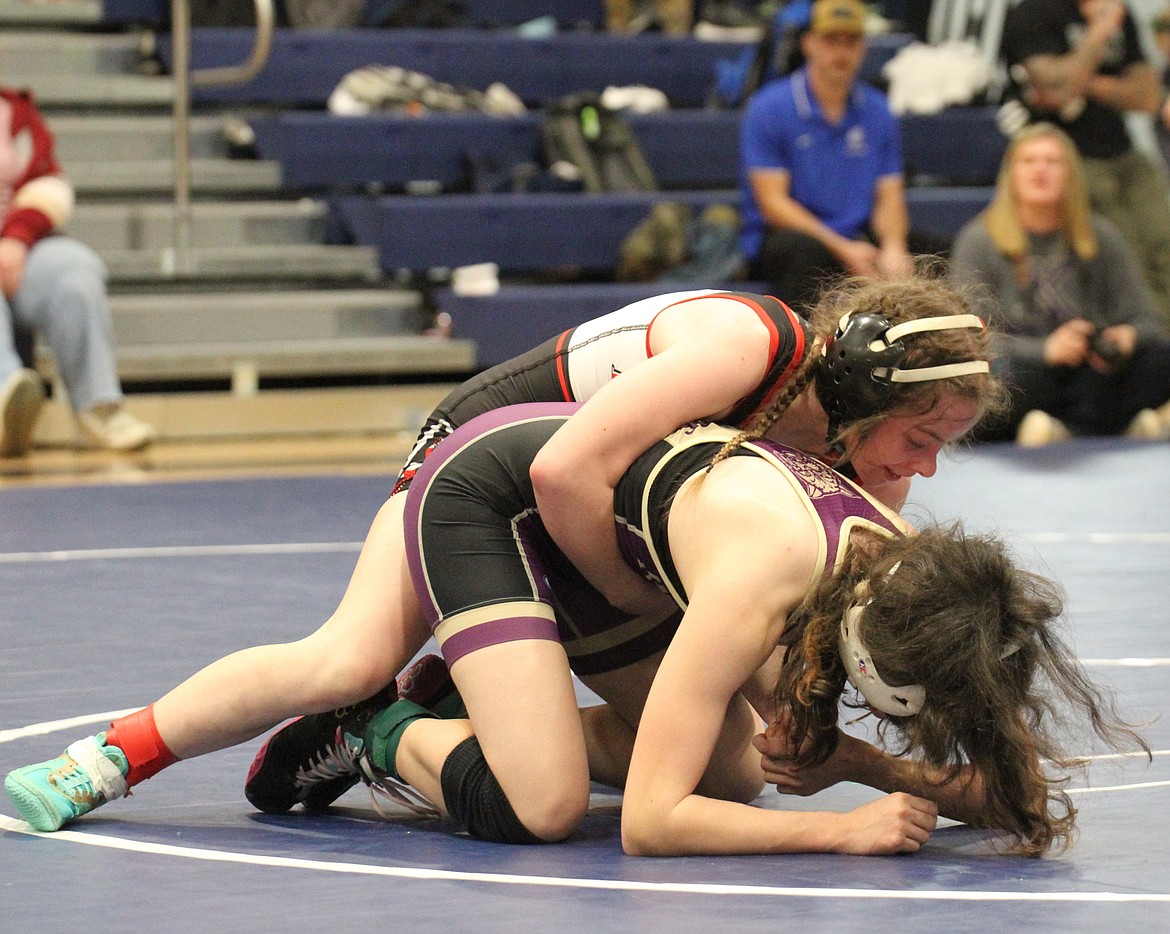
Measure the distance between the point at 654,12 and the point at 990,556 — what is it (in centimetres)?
719

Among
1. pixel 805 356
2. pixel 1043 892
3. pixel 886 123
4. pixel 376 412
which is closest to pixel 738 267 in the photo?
pixel 886 123

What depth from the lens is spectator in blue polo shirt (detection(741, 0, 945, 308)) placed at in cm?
705

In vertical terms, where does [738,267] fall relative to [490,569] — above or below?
below

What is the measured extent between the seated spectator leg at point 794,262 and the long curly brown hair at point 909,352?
171 inches

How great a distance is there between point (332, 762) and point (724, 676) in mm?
649

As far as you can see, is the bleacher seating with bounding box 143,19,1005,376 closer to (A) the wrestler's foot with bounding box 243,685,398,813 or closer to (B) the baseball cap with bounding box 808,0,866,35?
(B) the baseball cap with bounding box 808,0,866,35

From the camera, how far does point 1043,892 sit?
7.07 feet

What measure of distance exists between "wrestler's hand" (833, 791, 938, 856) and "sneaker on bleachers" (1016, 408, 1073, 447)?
15.5ft

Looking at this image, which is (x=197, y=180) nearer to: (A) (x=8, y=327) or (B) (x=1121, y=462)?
(A) (x=8, y=327)

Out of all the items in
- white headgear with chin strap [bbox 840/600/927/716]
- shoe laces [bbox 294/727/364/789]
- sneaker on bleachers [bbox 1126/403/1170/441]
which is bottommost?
sneaker on bleachers [bbox 1126/403/1170/441]

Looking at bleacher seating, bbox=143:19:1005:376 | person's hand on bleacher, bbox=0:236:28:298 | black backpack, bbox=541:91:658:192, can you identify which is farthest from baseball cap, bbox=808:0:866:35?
person's hand on bleacher, bbox=0:236:28:298

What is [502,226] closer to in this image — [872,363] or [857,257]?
[857,257]

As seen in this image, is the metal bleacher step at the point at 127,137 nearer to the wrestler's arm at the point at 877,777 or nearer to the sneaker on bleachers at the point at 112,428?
the sneaker on bleachers at the point at 112,428

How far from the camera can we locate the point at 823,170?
7.31m
